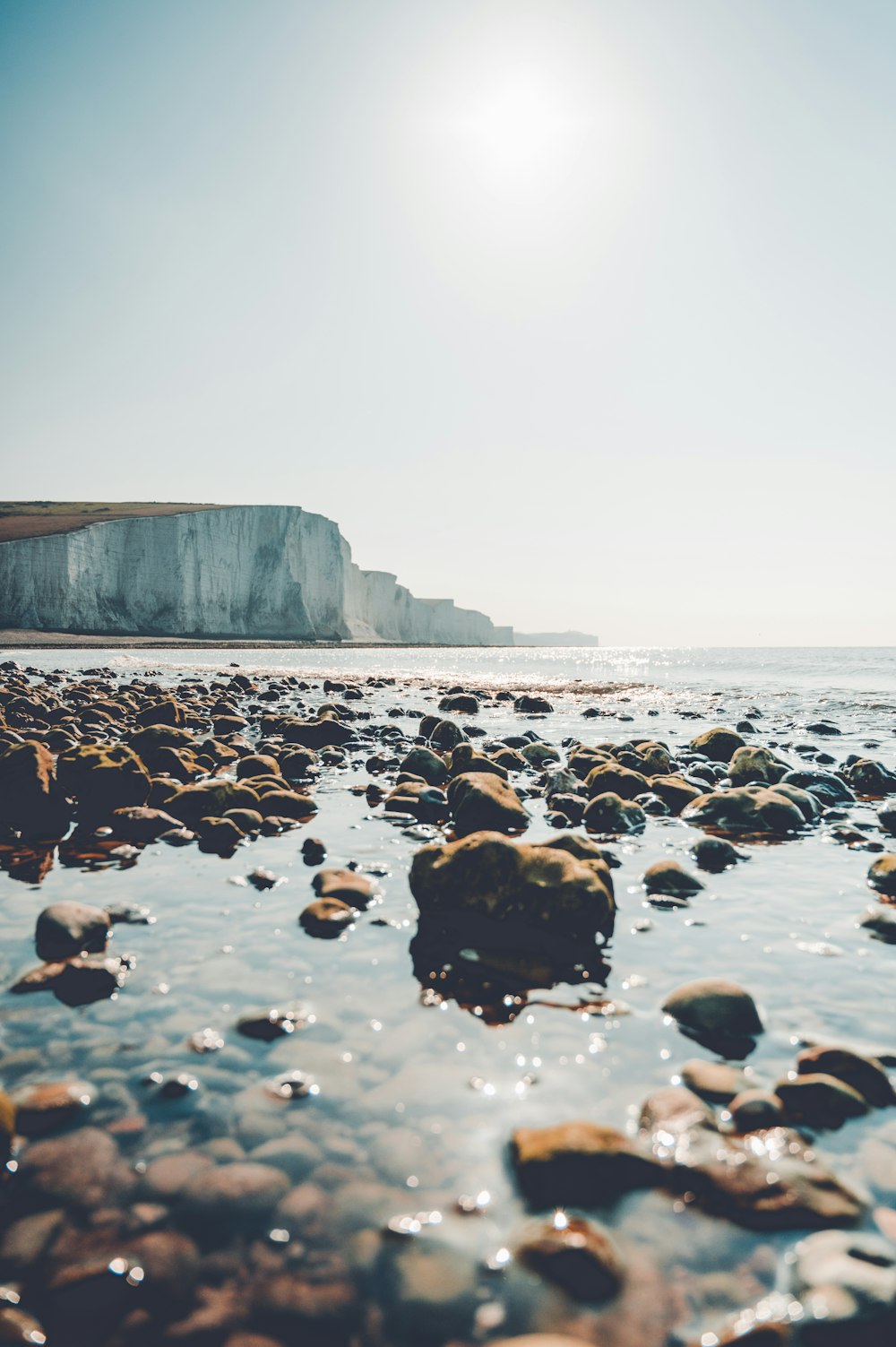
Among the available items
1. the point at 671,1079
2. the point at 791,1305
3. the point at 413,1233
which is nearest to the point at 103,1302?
the point at 413,1233

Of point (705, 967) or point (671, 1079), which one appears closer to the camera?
point (671, 1079)

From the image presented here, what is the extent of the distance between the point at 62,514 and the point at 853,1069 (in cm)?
11418

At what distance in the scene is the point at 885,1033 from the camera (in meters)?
3.32

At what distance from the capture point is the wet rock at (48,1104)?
2.54 metres

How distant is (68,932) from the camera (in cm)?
400

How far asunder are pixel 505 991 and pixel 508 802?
3.18 metres

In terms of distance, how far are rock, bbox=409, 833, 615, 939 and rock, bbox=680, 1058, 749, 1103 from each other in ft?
4.26

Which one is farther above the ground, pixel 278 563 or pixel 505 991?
pixel 278 563

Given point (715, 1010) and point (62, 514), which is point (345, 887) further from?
point (62, 514)

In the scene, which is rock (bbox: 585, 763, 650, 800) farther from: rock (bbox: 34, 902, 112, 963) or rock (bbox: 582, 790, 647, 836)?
rock (bbox: 34, 902, 112, 963)

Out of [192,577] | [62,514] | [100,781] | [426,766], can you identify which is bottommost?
[426,766]

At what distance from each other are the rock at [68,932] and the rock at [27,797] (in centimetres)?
274

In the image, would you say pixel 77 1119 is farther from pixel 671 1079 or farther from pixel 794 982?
pixel 794 982

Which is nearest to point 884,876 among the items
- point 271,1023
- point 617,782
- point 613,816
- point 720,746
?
point 613,816
